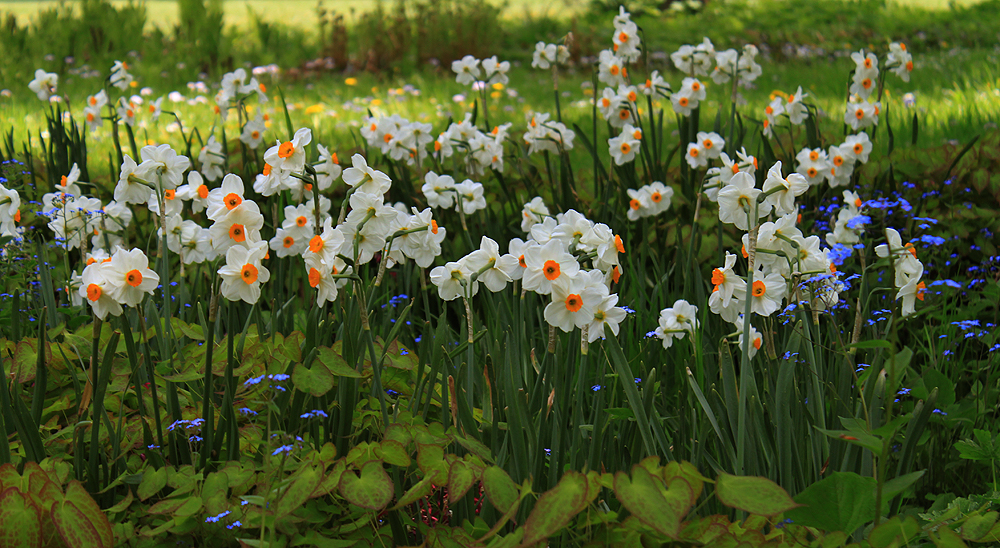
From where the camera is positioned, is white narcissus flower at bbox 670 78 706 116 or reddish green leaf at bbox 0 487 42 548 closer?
reddish green leaf at bbox 0 487 42 548

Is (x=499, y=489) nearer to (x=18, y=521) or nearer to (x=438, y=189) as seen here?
(x=18, y=521)

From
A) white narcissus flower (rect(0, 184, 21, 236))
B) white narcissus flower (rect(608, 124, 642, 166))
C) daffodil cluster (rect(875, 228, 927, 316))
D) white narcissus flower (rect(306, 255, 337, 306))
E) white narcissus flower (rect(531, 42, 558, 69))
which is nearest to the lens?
white narcissus flower (rect(306, 255, 337, 306))

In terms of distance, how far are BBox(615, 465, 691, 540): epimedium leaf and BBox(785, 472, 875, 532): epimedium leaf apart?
0.25 metres

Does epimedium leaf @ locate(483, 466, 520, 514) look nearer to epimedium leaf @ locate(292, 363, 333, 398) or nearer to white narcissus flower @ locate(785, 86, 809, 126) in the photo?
epimedium leaf @ locate(292, 363, 333, 398)

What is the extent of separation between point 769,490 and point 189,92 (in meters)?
8.03

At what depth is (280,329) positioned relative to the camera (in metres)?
2.22

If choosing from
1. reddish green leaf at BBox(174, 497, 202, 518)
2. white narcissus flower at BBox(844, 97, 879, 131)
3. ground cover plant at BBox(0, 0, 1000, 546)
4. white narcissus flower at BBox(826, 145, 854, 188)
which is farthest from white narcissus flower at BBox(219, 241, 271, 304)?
white narcissus flower at BBox(844, 97, 879, 131)

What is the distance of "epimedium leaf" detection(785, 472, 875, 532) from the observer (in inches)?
48.1

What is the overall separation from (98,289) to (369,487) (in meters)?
0.63

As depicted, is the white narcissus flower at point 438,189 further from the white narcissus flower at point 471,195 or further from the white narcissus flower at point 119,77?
the white narcissus flower at point 119,77

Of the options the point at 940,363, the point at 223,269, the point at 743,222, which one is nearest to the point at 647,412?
the point at 743,222

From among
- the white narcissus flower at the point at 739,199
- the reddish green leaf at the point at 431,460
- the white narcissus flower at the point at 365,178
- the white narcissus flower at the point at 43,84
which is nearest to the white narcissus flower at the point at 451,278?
the white narcissus flower at the point at 365,178

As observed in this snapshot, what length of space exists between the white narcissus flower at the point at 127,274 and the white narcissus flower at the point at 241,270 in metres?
0.13

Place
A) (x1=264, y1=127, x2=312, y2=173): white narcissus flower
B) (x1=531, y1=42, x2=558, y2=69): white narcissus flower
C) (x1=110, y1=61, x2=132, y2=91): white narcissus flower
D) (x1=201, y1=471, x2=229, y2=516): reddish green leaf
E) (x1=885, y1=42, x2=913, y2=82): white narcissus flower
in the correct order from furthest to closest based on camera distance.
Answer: (x1=531, y1=42, x2=558, y2=69): white narcissus flower
(x1=110, y1=61, x2=132, y2=91): white narcissus flower
(x1=885, y1=42, x2=913, y2=82): white narcissus flower
(x1=264, y1=127, x2=312, y2=173): white narcissus flower
(x1=201, y1=471, x2=229, y2=516): reddish green leaf
